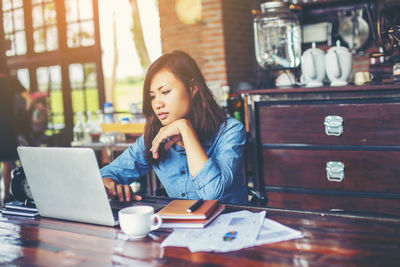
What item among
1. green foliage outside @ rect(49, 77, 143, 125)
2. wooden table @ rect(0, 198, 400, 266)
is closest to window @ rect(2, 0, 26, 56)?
green foliage outside @ rect(49, 77, 143, 125)

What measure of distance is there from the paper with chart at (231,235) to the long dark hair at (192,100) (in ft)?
2.01

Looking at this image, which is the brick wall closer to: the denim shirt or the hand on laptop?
the denim shirt

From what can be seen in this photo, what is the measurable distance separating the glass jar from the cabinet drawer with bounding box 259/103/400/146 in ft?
1.72

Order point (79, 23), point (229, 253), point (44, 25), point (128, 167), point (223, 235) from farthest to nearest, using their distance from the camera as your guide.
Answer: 1. point (44, 25)
2. point (79, 23)
3. point (128, 167)
4. point (223, 235)
5. point (229, 253)

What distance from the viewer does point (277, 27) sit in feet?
10.3

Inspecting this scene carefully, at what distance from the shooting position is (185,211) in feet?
3.86

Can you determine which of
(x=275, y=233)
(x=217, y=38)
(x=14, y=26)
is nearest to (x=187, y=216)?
(x=275, y=233)

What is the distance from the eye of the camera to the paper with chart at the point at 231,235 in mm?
1001

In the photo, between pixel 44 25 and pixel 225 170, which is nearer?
pixel 225 170

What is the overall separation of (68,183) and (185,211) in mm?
332

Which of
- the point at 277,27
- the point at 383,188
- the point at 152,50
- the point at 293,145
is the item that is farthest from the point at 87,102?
the point at 383,188

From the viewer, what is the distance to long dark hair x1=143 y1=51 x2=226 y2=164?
5.67ft

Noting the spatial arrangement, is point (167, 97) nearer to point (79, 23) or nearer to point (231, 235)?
point (231, 235)

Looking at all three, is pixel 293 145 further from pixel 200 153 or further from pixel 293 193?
pixel 200 153
